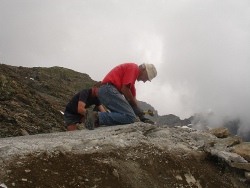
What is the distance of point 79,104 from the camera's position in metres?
9.74

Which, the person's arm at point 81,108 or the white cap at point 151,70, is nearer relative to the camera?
the person's arm at point 81,108

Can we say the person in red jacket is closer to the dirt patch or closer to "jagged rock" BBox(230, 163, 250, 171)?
the dirt patch

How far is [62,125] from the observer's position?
15.9 metres

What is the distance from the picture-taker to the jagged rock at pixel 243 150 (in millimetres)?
7348

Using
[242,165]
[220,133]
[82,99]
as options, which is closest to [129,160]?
[242,165]

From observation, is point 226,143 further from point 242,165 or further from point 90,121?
point 90,121

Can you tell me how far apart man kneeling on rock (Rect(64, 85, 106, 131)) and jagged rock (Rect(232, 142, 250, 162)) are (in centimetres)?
454

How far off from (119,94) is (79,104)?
1348mm

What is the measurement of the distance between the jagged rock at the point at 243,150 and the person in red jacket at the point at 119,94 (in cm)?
315

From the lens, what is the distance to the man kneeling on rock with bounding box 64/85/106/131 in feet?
32.1

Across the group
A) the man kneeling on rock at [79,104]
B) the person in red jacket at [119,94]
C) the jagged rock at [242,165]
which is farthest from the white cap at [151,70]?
the jagged rock at [242,165]

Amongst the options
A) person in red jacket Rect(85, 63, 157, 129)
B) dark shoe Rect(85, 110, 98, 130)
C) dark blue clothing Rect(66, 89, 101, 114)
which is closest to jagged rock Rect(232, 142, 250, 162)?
person in red jacket Rect(85, 63, 157, 129)

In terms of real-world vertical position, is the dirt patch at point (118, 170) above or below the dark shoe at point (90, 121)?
below

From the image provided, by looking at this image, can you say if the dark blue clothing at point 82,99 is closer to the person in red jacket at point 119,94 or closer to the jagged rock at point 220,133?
the person in red jacket at point 119,94
